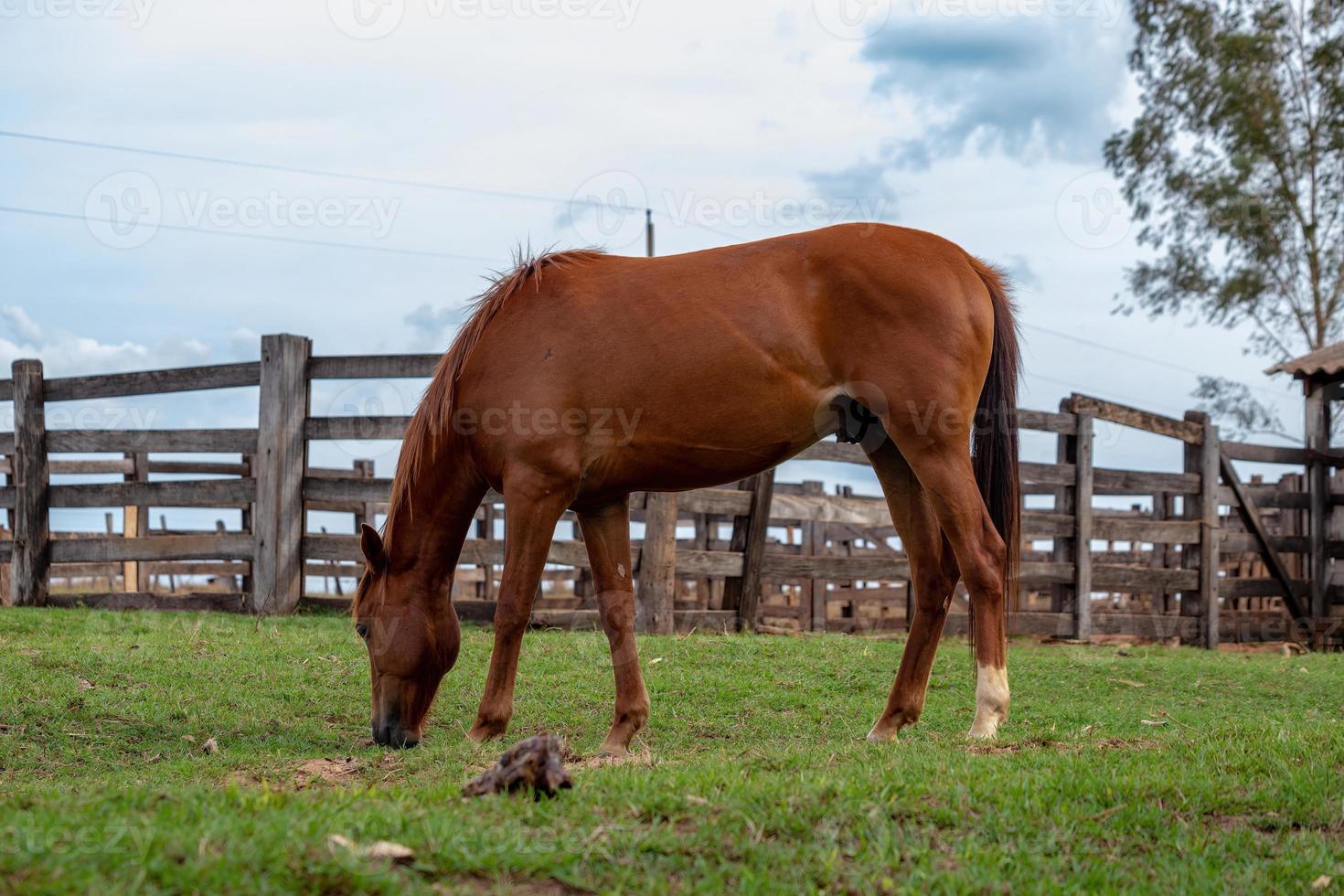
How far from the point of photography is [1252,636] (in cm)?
1360

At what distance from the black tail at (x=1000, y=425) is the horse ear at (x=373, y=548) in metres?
2.74

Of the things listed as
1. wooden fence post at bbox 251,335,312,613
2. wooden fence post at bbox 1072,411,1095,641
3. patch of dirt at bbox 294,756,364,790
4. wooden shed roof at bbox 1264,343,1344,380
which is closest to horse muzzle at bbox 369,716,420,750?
patch of dirt at bbox 294,756,364,790

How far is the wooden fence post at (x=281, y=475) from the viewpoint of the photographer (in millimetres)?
9625

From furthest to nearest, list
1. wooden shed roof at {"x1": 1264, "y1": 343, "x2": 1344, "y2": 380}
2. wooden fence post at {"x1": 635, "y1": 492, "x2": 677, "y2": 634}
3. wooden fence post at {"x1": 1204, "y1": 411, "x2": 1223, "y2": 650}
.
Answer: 1. wooden shed roof at {"x1": 1264, "y1": 343, "x2": 1344, "y2": 380}
2. wooden fence post at {"x1": 1204, "y1": 411, "x2": 1223, "y2": 650}
3. wooden fence post at {"x1": 635, "y1": 492, "x2": 677, "y2": 634}

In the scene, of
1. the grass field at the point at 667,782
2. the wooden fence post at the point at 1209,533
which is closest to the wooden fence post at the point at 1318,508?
the wooden fence post at the point at 1209,533

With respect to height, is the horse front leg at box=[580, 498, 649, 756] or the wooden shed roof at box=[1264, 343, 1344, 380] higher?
the wooden shed roof at box=[1264, 343, 1344, 380]

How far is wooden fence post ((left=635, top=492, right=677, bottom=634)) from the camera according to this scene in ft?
29.8

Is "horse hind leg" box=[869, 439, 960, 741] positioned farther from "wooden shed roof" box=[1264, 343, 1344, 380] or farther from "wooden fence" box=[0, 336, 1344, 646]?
"wooden shed roof" box=[1264, 343, 1344, 380]

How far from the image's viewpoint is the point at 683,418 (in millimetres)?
4805

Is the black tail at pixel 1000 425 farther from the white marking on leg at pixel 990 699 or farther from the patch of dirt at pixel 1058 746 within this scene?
the patch of dirt at pixel 1058 746

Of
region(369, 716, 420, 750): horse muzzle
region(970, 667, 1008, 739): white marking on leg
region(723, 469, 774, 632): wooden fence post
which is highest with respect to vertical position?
region(723, 469, 774, 632): wooden fence post

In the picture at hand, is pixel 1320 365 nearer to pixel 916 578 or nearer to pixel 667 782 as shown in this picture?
pixel 916 578

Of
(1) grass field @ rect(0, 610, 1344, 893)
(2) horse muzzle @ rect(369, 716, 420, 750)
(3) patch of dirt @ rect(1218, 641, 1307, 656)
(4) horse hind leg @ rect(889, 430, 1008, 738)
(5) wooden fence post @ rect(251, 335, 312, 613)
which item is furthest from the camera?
(3) patch of dirt @ rect(1218, 641, 1307, 656)

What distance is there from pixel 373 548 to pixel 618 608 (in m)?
1.11
